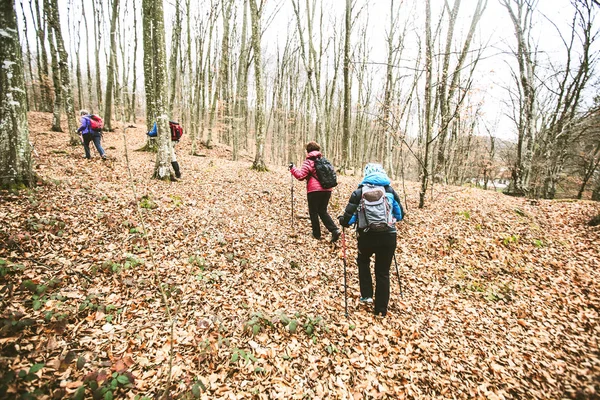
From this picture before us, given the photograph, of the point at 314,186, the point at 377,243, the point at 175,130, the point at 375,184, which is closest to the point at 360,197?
the point at 375,184

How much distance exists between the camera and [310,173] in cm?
620

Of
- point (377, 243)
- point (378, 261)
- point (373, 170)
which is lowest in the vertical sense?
point (378, 261)

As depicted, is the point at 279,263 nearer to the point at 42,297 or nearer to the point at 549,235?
the point at 42,297

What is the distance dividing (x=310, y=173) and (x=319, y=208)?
93 cm

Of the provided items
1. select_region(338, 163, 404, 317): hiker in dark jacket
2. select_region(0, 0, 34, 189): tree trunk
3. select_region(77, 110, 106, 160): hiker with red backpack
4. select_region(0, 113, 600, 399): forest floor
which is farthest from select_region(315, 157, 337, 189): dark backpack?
select_region(77, 110, 106, 160): hiker with red backpack

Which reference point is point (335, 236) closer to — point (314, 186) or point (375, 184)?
point (314, 186)

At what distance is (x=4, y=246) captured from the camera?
3.99m

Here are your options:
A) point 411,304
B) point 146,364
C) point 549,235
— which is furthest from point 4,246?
point 549,235

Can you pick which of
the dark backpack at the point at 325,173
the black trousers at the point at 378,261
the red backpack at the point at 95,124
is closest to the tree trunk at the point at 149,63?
the red backpack at the point at 95,124

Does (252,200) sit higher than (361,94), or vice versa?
A: (361,94)

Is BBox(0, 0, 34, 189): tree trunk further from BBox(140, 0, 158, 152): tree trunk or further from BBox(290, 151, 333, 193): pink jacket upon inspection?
BBox(290, 151, 333, 193): pink jacket

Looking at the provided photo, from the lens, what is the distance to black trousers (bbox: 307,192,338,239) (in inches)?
248

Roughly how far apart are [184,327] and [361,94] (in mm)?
24083

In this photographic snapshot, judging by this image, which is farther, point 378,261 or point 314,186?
point 314,186
